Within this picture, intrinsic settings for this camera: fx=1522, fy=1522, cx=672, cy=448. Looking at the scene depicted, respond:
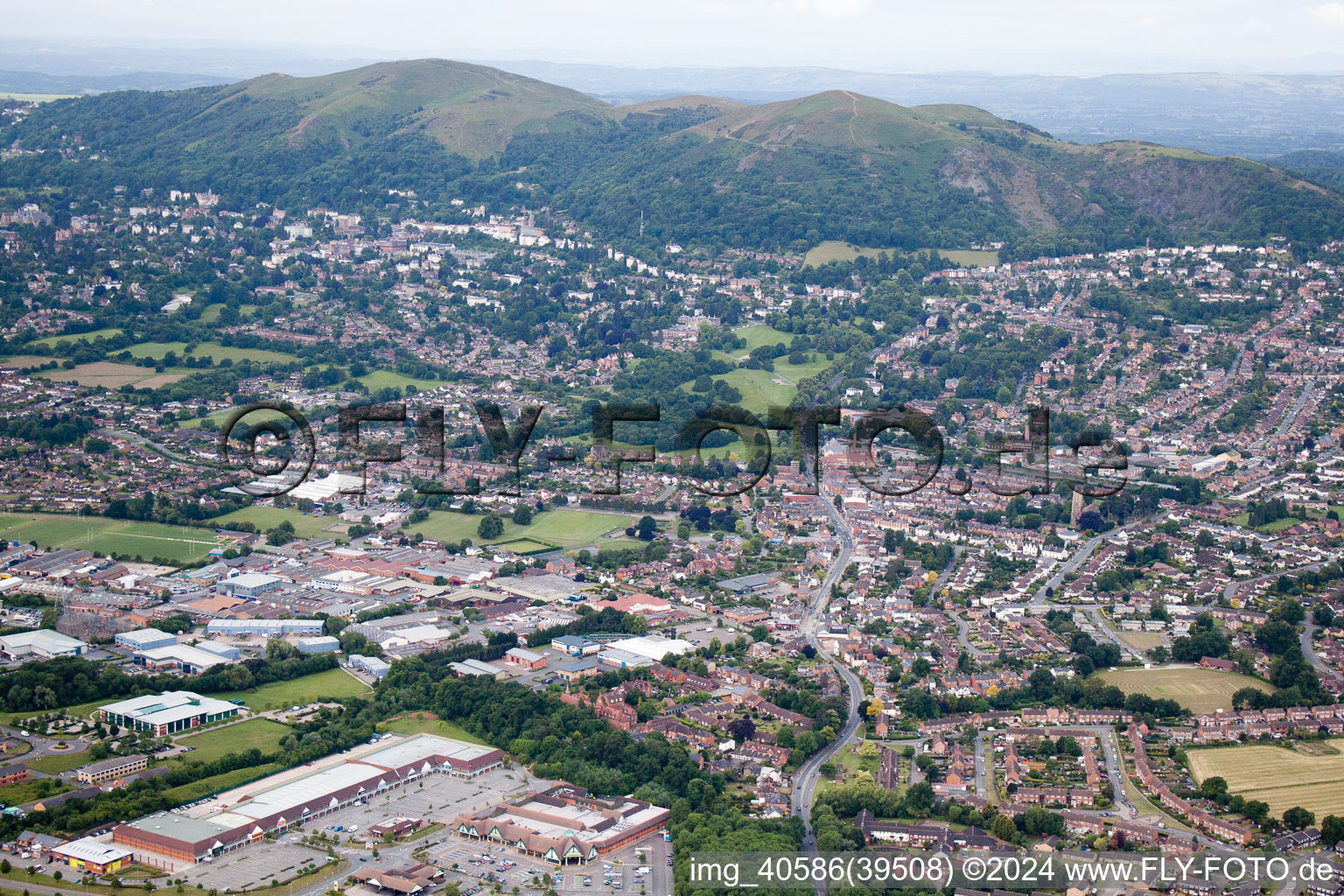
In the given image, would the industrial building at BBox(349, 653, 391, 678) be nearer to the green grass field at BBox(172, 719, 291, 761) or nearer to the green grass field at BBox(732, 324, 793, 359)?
the green grass field at BBox(172, 719, 291, 761)

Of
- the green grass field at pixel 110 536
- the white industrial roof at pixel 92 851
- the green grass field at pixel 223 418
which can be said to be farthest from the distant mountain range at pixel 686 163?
the white industrial roof at pixel 92 851

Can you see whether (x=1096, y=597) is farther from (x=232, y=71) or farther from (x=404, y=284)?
(x=232, y=71)

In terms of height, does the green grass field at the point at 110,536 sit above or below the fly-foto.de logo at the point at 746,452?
below

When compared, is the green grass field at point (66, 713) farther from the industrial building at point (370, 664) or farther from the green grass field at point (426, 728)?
the green grass field at point (426, 728)

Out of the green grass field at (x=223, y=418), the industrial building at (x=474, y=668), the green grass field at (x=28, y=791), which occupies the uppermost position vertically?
the green grass field at (x=223, y=418)

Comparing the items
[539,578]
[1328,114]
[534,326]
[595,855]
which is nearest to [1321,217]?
[534,326]

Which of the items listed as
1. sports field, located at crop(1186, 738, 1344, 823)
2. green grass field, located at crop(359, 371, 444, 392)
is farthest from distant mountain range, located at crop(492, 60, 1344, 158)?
sports field, located at crop(1186, 738, 1344, 823)
